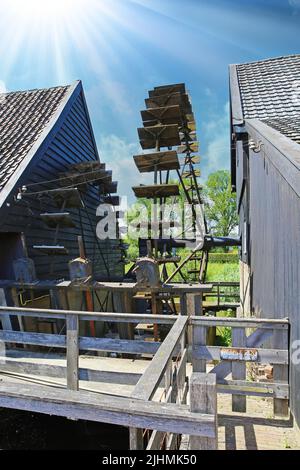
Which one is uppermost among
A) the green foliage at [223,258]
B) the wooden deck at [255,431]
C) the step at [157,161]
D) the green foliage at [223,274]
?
the step at [157,161]

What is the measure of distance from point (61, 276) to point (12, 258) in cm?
177

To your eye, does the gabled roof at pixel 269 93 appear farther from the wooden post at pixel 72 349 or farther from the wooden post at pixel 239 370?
the wooden post at pixel 72 349

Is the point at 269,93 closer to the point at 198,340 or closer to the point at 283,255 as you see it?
the point at 283,255

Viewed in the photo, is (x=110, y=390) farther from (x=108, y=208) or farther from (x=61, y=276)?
(x=108, y=208)

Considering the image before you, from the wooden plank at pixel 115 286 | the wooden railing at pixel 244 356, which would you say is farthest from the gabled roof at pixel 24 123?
the wooden railing at pixel 244 356

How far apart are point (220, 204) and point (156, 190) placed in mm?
31331

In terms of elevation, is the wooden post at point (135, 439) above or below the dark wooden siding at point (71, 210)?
below

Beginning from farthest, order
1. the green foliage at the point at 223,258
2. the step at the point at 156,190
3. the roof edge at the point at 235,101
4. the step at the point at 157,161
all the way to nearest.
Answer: the green foliage at the point at 223,258, the step at the point at 157,161, the step at the point at 156,190, the roof edge at the point at 235,101

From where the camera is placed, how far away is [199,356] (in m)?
3.48

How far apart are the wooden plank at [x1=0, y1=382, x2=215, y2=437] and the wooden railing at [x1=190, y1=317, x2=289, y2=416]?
202cm

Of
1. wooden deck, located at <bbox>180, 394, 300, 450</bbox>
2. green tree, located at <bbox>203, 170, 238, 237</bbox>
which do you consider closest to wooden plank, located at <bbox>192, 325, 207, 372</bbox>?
wooden deck, located at <bbox>180, 394, 300, 450</bbox>

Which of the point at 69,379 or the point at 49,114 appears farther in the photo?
the point at 49,114

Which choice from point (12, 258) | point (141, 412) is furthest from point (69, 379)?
point (12, 258)

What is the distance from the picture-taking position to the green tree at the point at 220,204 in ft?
124
